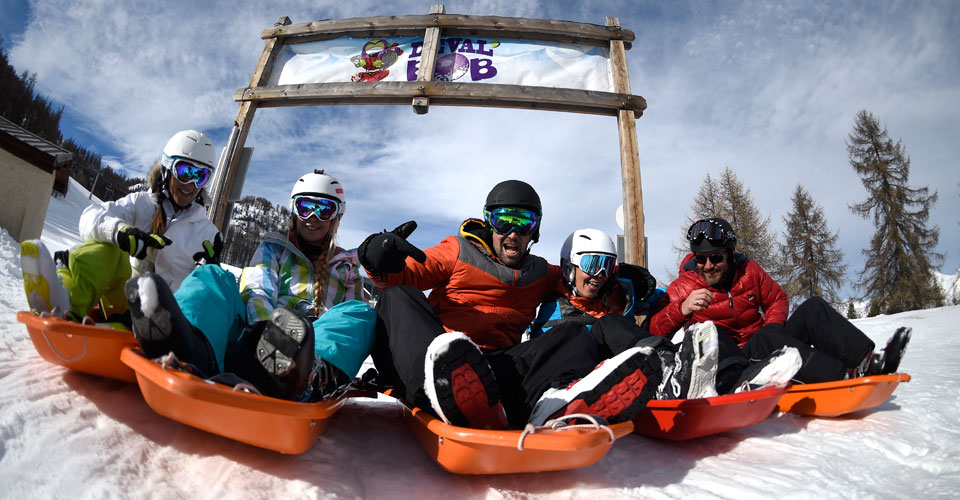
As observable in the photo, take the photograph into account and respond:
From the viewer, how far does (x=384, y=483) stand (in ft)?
5.12

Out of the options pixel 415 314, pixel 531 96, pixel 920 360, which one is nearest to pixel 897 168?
pixel 920 360

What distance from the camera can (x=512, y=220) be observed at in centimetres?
258

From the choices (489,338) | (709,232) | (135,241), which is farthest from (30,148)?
(709,232)

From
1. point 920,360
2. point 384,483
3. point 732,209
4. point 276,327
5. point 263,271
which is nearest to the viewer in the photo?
point 276,327

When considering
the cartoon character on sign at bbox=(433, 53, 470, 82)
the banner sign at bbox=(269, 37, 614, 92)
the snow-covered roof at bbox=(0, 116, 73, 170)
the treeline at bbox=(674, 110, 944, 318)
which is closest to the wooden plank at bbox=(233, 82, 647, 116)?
the banner sign at bbox=(269, 37, 614, 92)

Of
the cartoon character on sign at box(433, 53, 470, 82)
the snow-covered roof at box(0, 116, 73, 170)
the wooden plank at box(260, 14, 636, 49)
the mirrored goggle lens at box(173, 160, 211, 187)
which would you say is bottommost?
the mirrored goggle lens at box(173, 160, 211, 187)

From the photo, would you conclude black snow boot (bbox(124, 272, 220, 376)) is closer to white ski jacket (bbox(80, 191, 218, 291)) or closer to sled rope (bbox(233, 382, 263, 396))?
sled rope (bbox(233, 382, 263, 396))

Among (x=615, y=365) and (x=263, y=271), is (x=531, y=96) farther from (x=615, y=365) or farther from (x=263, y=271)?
(x=615, y=365)

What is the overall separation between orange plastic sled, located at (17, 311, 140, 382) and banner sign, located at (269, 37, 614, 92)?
4.22 metres

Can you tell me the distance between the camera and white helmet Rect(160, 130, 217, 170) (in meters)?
2.79

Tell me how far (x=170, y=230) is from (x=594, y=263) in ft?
8.40

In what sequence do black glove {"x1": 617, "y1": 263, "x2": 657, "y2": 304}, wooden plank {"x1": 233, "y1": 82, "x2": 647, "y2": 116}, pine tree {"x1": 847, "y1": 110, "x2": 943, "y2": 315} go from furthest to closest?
pine tree {"x1": 847, "y1": 110, "x2": 943, "y2": 315} < wooden plank {"x1": 233, "y1": 82, "x2": 647, "y2": 116} < black glove {"x1": 617, "y1": 263, "x2": 657, "y2": 304}

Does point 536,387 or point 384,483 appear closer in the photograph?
point 384,483

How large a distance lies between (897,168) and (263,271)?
29.7m
